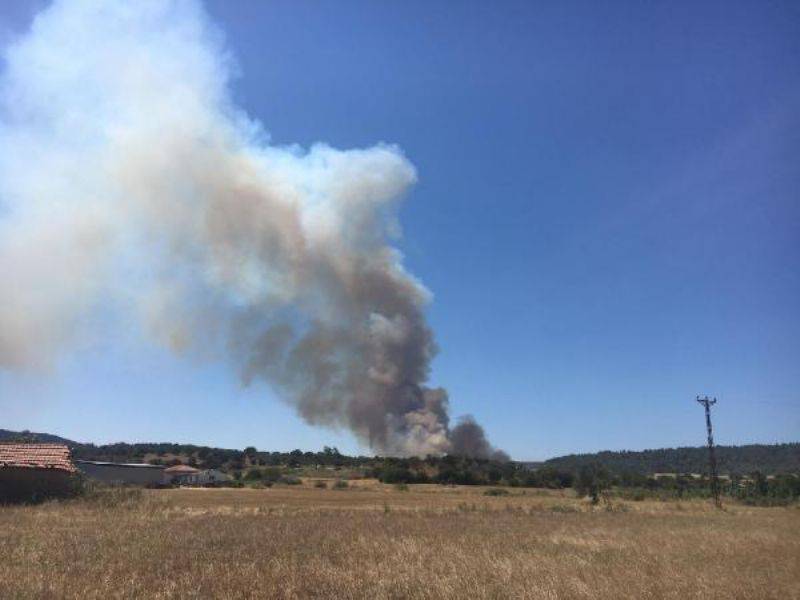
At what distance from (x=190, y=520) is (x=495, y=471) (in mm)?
65962

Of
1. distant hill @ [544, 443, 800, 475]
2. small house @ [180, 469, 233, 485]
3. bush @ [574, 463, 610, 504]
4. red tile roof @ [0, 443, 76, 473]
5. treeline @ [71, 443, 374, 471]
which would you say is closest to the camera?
red tile roof @ [0, 443, 76, 473]

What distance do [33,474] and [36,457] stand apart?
2426 millimetres

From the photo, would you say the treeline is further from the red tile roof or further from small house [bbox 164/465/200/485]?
the red tile roof

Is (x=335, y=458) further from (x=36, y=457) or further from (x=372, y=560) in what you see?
(x=372, y=560)

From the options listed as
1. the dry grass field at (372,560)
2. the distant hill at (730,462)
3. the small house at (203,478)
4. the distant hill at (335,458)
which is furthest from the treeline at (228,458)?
the dry grass field at (372,560)

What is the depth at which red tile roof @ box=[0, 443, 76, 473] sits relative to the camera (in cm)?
3331

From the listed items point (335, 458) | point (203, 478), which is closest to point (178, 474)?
point (203, 478)

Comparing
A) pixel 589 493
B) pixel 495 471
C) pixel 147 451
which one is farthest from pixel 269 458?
pixel 589 493

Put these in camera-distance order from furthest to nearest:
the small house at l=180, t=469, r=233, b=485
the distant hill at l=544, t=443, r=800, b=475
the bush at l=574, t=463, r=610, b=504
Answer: the distant hill at l=544, t=443, r=800, b=475, the small house at l=180, t=469, r=233, b=485, the bush at l=574, t=463, r=610, b=504

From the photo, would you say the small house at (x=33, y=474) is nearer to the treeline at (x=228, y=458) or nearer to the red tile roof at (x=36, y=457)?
the red tile roof at (x=36, y=457)

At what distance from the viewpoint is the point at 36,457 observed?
35.0 meters

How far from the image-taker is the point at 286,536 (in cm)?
1853

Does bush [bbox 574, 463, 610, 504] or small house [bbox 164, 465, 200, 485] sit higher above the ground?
bush [bbox 574, 463, 610, 504]

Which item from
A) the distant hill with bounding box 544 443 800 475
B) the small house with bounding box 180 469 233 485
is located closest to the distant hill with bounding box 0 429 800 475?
the distant hill with bounding box 544 443 800 475
